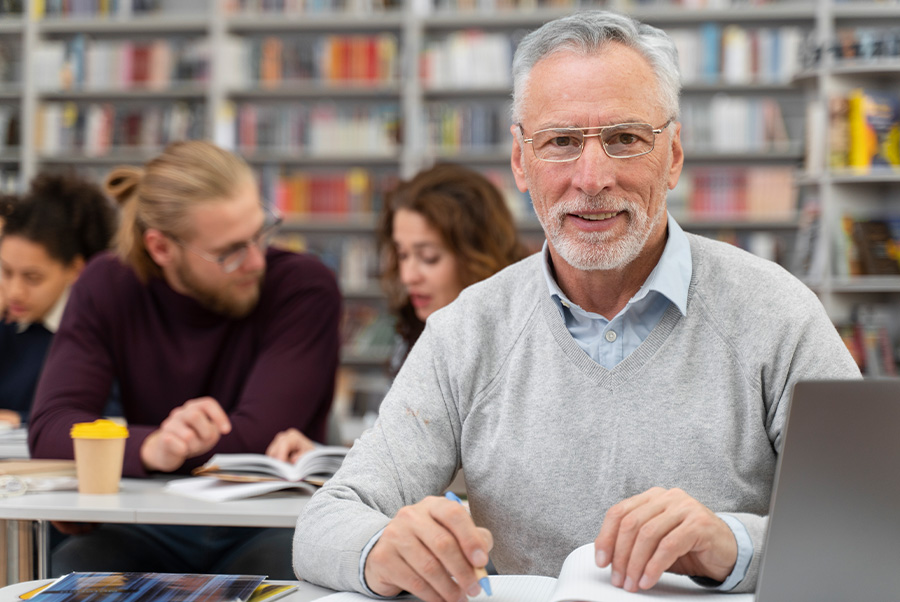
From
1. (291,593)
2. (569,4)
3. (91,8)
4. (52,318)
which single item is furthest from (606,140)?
(91,8)

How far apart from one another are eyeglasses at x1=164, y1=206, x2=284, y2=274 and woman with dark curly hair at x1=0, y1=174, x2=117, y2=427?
0.74 metres

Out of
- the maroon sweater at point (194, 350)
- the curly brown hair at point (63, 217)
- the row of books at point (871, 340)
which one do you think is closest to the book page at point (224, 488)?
the maroon sweater at point (194, 350)

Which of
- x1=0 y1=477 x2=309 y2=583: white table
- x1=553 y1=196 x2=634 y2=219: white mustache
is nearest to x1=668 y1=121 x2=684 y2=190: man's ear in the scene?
x1=553 y1=196 x2=634 y2=219: white mustache

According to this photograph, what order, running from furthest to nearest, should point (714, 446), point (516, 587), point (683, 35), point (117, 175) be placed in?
1. point (683, 35)
2. point (117, 175)
3. point (714, 446)
4. point (516, 587)

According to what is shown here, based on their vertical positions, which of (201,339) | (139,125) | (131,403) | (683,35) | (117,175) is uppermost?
(683,35)

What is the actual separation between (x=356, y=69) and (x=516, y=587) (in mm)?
4396

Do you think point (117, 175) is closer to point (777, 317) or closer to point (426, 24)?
point (777, 317)

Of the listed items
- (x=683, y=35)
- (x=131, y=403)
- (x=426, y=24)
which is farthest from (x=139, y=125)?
(x=131, y=403)

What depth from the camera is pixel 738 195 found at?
478cm

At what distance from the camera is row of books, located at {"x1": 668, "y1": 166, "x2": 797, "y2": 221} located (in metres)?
4.71

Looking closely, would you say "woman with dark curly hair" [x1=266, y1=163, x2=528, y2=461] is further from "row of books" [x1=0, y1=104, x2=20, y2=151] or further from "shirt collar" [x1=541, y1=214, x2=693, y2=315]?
"row of books" [x1=0, y1=104, x2=20, y2=151]

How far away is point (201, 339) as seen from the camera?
84.2 inches

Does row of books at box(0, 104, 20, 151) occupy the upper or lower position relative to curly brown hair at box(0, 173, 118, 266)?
upper

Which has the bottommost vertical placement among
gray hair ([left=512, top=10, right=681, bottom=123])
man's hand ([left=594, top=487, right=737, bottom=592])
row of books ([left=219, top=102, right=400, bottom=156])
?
man's hand ([left=594, top=487, right=737, bottom=592])
